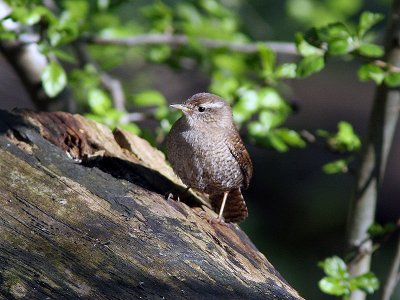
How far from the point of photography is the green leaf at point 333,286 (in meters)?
3.42

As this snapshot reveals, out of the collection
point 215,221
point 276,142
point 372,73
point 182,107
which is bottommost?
point 215,221

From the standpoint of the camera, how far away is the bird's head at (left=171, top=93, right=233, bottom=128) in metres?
3.82

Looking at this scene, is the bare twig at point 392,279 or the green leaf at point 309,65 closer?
the green leaf at point 309,65

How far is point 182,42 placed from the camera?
192 inches

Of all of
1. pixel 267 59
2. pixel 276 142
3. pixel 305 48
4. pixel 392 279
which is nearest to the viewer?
pixel 305 48

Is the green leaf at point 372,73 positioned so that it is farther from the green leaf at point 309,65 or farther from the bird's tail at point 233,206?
the bird's tail at point 233,206

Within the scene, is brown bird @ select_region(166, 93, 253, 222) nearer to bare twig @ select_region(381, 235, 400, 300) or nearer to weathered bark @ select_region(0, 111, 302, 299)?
A: weathered bark @ select_region(0, 111, 302, 299)

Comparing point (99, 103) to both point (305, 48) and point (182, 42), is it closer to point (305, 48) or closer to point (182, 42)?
point (182, 42)

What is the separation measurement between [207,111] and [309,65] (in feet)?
1.99

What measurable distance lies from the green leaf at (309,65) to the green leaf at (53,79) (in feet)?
3.97

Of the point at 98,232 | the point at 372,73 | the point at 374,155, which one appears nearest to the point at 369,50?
the point at 372,73

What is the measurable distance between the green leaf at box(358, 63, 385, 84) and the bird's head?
727 mm

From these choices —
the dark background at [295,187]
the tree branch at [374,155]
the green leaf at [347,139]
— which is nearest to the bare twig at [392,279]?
the tree branch at [374,155]

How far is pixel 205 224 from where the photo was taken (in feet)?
9.90
